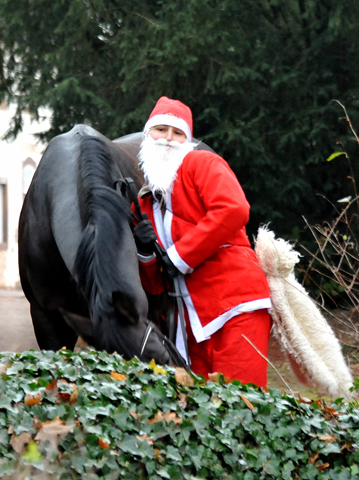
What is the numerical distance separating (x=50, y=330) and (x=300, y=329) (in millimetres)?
1558

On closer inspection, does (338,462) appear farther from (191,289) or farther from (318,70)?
(318,70)

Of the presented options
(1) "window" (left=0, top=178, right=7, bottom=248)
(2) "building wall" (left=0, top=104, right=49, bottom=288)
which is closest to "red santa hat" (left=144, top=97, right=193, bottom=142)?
(2) "building wall" (left=0, top=104, right=49, bottom=288)

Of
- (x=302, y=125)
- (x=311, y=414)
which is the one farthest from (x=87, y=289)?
(x=302, y=125)

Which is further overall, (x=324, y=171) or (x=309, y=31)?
(x=324, y=171)

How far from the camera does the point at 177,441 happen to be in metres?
2.25

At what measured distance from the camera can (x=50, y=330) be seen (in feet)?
14.9

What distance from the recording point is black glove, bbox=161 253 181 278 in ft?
12.3

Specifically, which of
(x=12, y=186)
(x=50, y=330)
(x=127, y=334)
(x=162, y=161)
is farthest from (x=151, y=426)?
(x=12, y=186)

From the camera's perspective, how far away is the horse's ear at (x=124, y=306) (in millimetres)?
3162

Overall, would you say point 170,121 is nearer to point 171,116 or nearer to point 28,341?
point 171,116

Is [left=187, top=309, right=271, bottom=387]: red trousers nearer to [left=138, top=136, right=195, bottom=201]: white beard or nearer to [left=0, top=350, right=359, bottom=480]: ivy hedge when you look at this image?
[left=138, top=136, right=195, bottom=201]: white beard

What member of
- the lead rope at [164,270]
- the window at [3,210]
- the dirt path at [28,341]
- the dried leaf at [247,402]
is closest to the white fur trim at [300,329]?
the lead rope at [164,270]

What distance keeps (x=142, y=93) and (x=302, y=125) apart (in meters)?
1.60

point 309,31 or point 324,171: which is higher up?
point 309,31
